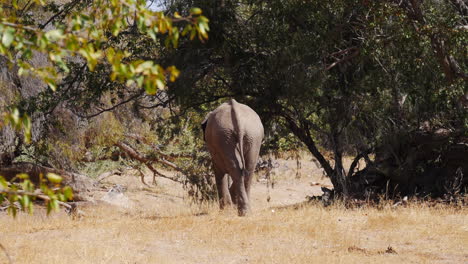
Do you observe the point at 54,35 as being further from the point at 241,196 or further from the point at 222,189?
the point at 222,189

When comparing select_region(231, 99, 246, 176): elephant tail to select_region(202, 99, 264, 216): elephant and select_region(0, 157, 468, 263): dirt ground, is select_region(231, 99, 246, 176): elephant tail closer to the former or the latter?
select_region(202, 99, 264, 216): elephant

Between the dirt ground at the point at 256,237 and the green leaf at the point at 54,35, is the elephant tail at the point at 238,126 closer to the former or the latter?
the dirt ground at the point at 256,237

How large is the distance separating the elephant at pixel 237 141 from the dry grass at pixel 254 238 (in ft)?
1.78

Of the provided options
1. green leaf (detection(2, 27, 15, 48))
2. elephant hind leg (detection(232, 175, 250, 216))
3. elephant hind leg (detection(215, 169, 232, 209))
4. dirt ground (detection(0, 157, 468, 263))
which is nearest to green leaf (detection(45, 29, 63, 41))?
green leaf (detection(2, 27, 15, 48))

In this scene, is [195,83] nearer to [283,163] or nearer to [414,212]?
[414,212]

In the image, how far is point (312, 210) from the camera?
12258mm

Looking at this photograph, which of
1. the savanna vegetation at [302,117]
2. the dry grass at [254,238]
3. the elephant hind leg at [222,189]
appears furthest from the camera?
the elephant hind leg at [222,189]

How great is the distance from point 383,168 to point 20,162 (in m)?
9.68

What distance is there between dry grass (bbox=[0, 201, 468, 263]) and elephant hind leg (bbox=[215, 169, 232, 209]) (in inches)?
28.7

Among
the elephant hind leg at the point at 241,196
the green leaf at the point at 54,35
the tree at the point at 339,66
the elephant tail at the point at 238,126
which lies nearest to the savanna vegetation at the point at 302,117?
the tree at the point at 339,66

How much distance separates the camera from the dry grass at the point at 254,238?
8.99 meters

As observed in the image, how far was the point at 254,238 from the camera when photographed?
998 cm

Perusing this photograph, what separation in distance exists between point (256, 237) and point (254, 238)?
0.06 metres

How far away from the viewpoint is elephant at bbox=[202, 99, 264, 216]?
1172 centimetres
